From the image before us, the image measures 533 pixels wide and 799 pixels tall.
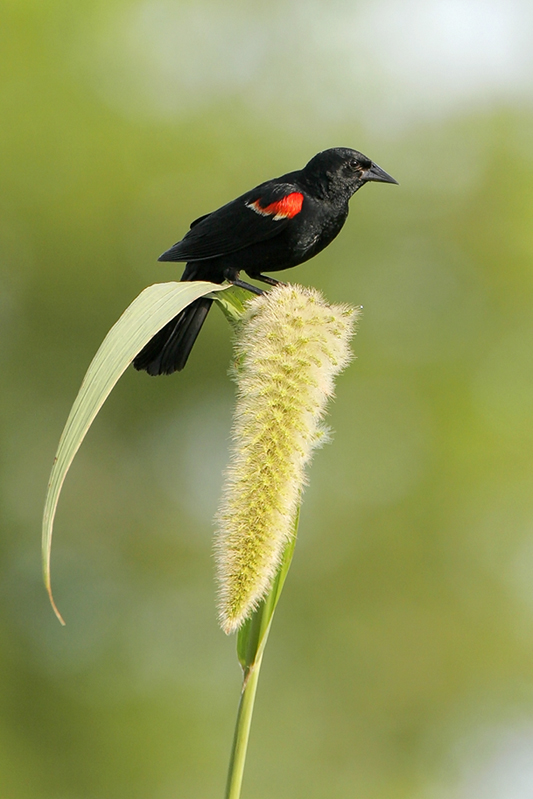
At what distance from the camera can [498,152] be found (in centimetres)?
664

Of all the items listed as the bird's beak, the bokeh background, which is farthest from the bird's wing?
the bokeh background

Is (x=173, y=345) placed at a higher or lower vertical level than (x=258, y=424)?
higher

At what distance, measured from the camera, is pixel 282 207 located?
55.6 inches

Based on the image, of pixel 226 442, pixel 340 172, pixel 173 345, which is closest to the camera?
pixel 173 345

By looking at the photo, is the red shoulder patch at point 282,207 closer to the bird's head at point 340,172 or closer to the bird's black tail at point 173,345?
the bird's head at point 340,172

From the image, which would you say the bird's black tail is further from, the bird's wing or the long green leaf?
the long green leaf

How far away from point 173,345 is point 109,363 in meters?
0.64

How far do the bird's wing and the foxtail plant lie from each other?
18.9 inches

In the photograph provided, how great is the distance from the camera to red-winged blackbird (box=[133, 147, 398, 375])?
1.34m

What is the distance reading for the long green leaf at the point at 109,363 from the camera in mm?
592

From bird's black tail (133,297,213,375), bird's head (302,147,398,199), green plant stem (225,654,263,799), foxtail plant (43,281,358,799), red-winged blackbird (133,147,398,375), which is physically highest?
bird's head (302,147,398,199)

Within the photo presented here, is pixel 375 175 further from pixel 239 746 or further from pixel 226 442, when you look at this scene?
pixel 226 442

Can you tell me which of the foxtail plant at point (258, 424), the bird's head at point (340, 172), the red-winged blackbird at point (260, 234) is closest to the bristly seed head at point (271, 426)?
the foxtail plant at point (258, 424)

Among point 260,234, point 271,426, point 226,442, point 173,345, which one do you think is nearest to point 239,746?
point 271,426
